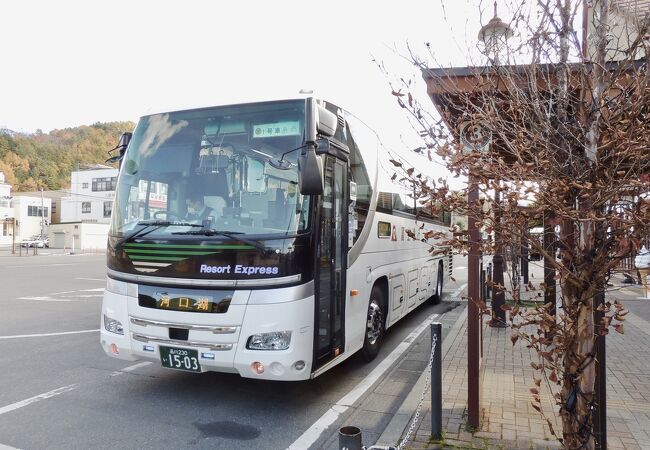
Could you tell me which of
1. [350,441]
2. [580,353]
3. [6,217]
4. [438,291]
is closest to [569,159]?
[580,353]

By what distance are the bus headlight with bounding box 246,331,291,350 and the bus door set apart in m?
0.41

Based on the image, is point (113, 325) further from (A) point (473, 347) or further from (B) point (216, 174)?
(A) point (473, 347)

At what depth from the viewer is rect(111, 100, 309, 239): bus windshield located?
4617mm

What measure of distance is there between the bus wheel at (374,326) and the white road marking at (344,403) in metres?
0.22

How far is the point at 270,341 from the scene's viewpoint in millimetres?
4391

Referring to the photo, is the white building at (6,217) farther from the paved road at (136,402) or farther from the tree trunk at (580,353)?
the tree trunk at (580,353)

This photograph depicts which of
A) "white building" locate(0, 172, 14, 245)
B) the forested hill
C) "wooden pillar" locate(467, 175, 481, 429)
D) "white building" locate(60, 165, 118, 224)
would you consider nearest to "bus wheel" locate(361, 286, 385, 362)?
"wooden pillar" locate(467, 175, 481, 429)

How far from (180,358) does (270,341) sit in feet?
3.03

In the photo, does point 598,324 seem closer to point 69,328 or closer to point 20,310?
point 69,328

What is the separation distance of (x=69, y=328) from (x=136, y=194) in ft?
16.8

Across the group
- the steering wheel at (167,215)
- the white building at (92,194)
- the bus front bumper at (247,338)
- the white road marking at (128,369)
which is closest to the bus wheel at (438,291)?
the white road marking at (128,369)

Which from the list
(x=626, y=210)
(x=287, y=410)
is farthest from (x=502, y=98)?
(x=287, y=410)

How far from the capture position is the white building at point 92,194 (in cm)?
7012

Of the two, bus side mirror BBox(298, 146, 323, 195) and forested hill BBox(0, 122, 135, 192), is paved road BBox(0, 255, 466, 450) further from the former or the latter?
forested hill BBox(0, 122, 135, 192)
